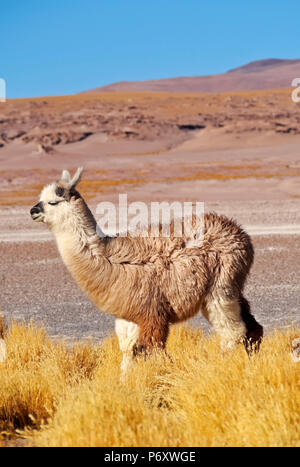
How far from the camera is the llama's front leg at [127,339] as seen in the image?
4980 mm

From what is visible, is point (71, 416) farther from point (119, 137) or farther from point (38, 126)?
point (38, 126)

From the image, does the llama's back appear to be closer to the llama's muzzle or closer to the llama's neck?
the llama's neck

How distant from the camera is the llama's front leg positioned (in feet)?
16.3

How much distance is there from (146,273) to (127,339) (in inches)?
20.2

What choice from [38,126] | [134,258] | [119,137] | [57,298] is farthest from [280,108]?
[134,258]

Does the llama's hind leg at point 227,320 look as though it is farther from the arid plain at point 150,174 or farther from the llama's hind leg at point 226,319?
the arid plain at point 150,174

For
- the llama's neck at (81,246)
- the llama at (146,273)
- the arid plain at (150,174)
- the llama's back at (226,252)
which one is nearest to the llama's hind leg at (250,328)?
the llama at (146,273)

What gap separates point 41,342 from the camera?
6266 millimetres

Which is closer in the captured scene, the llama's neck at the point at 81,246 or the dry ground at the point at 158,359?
the dry ground at the point at 158,359

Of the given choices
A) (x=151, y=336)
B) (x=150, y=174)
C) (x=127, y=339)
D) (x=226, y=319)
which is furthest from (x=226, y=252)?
(x=150, y=174)

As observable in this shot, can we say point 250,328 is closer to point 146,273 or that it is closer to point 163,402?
point 146,273

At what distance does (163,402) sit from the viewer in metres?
4.53

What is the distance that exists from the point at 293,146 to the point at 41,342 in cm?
4460

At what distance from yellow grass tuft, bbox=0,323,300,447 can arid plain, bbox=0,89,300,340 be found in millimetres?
3071
